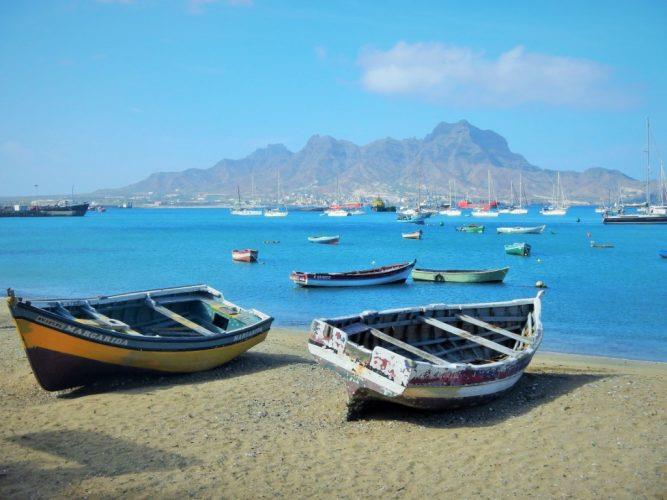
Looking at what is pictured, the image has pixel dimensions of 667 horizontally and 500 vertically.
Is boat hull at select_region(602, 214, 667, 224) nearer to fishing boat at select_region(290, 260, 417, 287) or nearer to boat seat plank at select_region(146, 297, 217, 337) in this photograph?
fishing boat at select_region(290, 260, 417, 287)

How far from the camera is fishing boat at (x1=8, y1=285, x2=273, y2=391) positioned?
1409 cm

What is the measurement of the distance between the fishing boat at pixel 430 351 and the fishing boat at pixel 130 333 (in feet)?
13.3

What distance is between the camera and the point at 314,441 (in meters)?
11.7

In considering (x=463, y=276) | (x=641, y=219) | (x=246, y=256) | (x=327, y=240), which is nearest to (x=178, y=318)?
(x=463, y=276)

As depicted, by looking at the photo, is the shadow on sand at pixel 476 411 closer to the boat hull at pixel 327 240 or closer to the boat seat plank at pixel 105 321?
the boat seat plank at pixel 105 321

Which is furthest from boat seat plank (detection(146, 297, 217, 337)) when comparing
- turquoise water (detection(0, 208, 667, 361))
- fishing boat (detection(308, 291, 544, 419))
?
turquoise water (detection(0, 208, 667, 361))

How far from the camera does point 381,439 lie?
11.7 metres

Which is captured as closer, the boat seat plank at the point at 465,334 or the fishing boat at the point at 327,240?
the boat seat plank at the point at 465,334

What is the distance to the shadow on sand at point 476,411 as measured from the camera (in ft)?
41.1

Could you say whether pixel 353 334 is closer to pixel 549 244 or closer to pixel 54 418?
pixel 54 418

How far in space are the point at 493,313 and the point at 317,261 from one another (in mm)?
45240

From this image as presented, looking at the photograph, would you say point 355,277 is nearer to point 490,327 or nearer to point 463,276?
point 463,276

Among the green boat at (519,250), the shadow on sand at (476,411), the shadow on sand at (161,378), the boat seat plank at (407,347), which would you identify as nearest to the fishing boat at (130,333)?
the shadow on sand at (161,378)

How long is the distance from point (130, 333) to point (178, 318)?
2.45m
